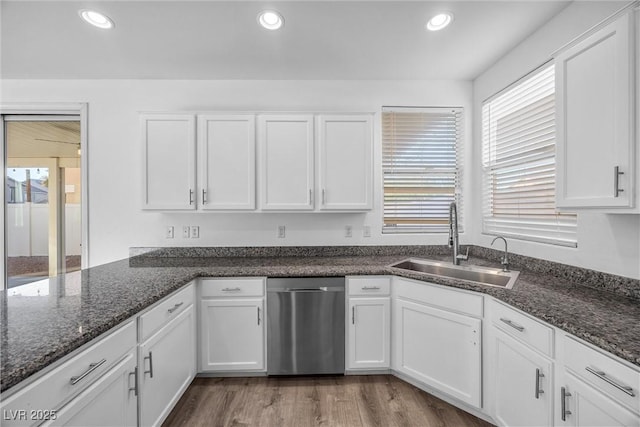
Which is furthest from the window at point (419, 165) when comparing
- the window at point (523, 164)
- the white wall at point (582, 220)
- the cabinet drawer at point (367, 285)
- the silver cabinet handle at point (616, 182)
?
the silver cabinet handle at point (616, 182)

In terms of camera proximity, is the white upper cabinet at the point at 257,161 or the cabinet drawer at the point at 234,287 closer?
the cabinet drawer at the point at 234,287

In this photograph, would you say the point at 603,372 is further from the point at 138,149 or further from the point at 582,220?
the point at 138,149

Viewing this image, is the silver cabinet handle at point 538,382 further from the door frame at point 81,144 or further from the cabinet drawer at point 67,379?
the door frame at point 81,144

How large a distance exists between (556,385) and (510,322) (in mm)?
323

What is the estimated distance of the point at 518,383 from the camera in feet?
4.91

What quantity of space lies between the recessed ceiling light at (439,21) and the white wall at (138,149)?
2.73 feet

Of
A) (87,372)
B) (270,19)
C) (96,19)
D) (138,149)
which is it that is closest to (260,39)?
(270,19)

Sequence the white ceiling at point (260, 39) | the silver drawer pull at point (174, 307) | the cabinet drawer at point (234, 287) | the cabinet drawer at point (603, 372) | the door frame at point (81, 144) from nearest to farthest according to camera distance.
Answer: the cabinet drawer at point (603, 372), the silver drawer pull at point (174, 307), the white ceiling at point (260, 39), the cabinet drawer at point (234, 287), the door frame at point (81, 144)

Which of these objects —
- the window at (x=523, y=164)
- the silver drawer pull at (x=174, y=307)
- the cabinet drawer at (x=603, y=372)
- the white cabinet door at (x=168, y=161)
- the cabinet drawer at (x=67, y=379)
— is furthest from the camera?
the white cabinet door at (x=168, y=161)

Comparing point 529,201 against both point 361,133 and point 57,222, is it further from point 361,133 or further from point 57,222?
point 57,222

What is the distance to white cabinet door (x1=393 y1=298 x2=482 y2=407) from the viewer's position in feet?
5.94

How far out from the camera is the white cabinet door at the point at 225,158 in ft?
8.06

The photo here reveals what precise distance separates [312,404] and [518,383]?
126cm

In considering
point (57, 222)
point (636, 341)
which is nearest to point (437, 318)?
point (636, 341)
